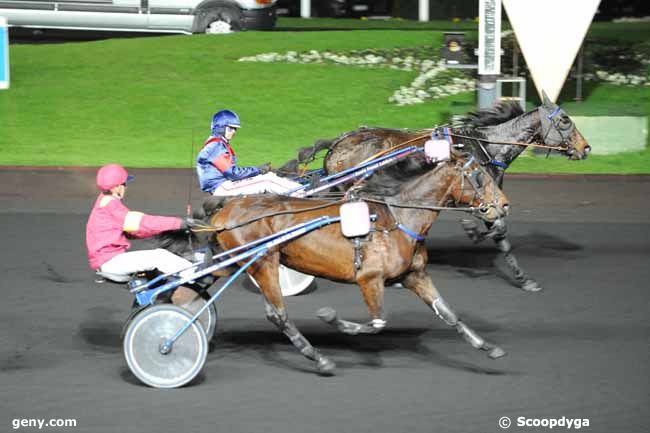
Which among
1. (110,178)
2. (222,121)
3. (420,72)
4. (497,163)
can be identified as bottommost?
(497,163)

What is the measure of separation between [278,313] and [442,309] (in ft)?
3.74

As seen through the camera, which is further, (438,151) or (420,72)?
(420,72)

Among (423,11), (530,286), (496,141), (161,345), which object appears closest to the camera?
(161,345)

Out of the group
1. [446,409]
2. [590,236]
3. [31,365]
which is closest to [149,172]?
[590,236]

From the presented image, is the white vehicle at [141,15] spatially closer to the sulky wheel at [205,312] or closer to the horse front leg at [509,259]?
the horse front leg at [509,259]

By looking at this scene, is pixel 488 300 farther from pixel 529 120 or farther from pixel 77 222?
pixel 77 222

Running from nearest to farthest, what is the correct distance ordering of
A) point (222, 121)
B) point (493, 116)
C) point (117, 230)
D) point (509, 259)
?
point (117, 230), point (222, 121), point (509, 259), point (493, 116)

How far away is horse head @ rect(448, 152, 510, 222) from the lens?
771 cm

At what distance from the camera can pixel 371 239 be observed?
748 centimetres

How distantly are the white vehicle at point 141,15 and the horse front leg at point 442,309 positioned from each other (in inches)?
579

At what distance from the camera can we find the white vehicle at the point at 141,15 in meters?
21.5

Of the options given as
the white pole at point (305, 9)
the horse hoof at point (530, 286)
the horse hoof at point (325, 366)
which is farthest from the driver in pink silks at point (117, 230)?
the white pole at point (305, 9)

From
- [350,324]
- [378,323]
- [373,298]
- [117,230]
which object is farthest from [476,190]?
[117,230]

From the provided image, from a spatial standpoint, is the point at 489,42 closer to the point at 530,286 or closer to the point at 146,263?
the point at 530,286
